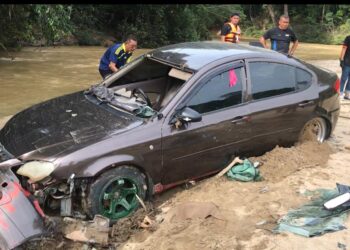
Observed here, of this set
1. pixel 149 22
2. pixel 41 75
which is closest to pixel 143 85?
pixel 41 75

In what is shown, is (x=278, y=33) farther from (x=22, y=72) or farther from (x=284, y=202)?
(x=22, y=72)

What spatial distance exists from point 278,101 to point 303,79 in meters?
0.64

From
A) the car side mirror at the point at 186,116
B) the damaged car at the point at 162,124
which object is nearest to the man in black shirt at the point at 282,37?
the damaged car at the point at 162,124

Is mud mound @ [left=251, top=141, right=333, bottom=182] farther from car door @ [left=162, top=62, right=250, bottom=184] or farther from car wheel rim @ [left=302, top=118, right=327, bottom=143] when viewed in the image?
car door @ [left=162, top=62, right=250, bottom=184]

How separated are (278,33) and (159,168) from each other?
5737 mm

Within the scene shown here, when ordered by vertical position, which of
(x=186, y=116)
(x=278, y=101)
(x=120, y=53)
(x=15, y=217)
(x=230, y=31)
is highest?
(x=230, y=31)

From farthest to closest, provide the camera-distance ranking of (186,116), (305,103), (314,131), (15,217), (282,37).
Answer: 1. (282,37)
2. (314,131)
3. (305,103)
4. (186,116)
5. (15,217)

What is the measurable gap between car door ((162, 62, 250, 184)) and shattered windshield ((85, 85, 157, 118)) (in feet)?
1.00

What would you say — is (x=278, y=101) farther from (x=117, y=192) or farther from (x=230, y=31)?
(x=230, y=31)

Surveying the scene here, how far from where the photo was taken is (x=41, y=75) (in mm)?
14070

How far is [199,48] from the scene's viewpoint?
5723 mm

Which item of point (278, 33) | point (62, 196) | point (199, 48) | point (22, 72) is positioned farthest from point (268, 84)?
A: point (22, 72)

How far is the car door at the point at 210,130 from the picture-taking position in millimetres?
4812

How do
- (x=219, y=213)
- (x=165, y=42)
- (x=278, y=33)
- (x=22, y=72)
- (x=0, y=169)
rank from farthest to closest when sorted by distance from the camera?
1. (x=165, y=42)
2. (x=22, y=72)
3. (x=278, y=33)
4. (x=219, y=213)
5. (x=0, y=169)
